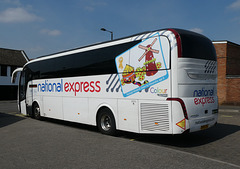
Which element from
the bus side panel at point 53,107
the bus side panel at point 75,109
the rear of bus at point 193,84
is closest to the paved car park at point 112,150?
the rear of bus at point 193,84

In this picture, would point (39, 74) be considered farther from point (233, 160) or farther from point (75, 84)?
point (233, 160)

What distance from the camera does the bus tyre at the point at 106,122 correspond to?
312 inches

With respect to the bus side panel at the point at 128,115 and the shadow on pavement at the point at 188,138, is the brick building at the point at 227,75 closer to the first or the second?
the shadow on pavement at the point at 188,138

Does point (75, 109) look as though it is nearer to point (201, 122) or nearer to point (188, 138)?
point (188, 138)

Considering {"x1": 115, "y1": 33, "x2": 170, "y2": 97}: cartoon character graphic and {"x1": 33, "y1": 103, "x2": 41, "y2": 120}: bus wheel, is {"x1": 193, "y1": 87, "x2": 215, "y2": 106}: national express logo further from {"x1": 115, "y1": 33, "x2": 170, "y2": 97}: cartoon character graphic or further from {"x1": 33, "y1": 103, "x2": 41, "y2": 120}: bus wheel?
{"x1": 33, "y1": 103, "x2": 41, "y2": 120}: bus wheel

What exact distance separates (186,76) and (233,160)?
7.84 ft

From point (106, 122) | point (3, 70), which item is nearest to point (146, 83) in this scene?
point (106, 122)

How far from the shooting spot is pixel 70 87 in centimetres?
975

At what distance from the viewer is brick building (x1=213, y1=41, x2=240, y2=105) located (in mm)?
19312

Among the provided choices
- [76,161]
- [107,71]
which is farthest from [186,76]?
[76,161]

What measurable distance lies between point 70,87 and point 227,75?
15.6 meters

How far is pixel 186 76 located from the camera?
633cm

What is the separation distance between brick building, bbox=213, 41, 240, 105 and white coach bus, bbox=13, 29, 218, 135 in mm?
13596

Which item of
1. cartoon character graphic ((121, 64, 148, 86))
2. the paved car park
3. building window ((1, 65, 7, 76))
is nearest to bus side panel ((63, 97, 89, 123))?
the paved car park
